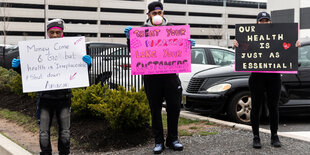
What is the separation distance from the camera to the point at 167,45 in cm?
509

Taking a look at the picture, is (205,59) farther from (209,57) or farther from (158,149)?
(158,149)

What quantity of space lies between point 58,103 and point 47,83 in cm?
28

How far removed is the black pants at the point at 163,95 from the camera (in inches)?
195

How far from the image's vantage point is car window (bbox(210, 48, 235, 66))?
917 centimetres

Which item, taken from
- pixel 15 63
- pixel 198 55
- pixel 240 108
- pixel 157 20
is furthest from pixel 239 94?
pixel 15 63

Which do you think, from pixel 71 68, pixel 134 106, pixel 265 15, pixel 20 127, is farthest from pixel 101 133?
pixel 265 15

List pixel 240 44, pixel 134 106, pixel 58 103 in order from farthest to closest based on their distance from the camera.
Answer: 1. pixel 134 106
2. pixel 240 44
3. pixel 58 103

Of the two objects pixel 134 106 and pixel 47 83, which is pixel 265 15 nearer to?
pixel 134 106

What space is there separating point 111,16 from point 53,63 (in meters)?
78.3

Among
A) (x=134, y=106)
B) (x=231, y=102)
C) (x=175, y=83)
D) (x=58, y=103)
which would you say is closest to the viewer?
(x=58, y=103)

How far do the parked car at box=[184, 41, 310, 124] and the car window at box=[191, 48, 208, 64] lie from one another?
5.10 feet

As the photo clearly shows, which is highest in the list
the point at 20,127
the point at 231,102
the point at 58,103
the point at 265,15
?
the point at 265,15

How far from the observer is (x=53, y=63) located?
4.69 metres

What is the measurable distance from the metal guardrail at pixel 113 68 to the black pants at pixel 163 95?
9.47ft
